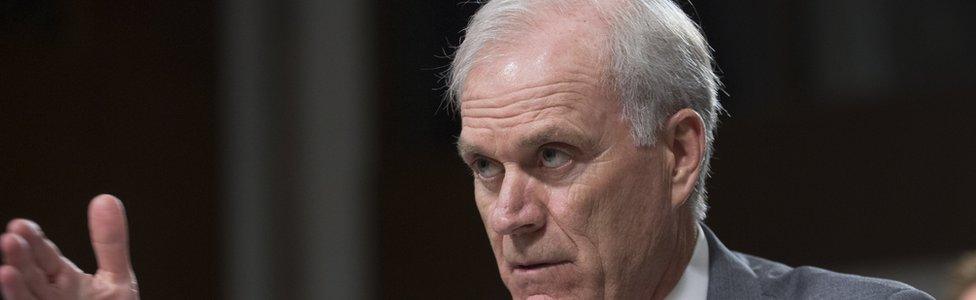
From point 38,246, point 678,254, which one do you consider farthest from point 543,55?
point 38,246

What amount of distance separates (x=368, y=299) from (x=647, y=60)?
4.15m

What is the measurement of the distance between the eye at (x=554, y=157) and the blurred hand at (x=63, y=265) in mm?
706

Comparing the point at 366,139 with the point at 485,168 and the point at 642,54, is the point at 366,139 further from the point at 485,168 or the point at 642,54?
the point at 642,54

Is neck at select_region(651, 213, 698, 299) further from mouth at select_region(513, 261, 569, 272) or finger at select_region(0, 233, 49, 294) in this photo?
finger at select_region(0, 233, 49, 294)

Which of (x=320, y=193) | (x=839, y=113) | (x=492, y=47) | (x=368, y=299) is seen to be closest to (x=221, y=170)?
(x=320, y=193)

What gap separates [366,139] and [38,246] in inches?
172

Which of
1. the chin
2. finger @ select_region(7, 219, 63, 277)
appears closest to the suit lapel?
the chin

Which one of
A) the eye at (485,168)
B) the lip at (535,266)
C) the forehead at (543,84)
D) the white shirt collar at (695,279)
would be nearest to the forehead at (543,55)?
the forehead at (543,84)

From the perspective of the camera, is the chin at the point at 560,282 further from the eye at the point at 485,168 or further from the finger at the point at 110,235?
the finger at the point at 110,235

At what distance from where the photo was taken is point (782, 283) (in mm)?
2564

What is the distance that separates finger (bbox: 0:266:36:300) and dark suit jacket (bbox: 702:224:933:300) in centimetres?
120

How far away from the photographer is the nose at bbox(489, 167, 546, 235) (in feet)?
7.72

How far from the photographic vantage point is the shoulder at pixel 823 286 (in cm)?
242

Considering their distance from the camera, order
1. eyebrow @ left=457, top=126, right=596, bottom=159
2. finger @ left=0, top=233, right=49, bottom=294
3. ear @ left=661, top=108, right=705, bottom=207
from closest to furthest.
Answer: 1. finger @ left=0, top=233, right=49, bottom=294
2. eyebrow @ left=457, top=126, right=596, bottom=159
3. ear @ left=661, top=108, right=705, bottom=207
